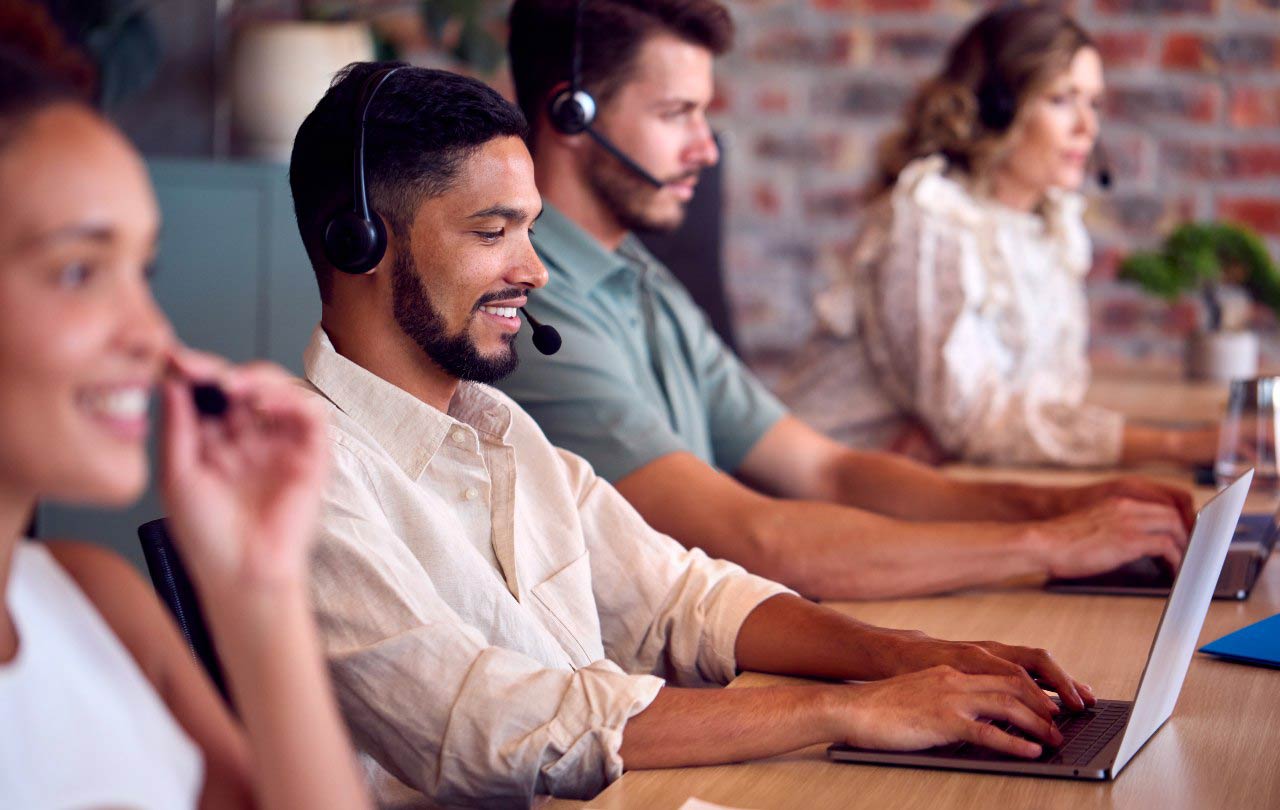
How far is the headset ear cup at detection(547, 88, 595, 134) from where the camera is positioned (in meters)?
1.71

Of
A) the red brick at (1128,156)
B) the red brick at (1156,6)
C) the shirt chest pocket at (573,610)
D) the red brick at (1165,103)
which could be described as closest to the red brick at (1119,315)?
the red brick at (1128,156)

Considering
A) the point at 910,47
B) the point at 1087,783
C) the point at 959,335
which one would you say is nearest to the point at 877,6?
the point at 910,47

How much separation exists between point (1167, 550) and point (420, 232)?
86 centimetres

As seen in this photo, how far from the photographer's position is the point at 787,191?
3428mm

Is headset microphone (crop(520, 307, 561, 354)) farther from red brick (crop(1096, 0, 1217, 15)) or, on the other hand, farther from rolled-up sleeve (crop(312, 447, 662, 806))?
red brick (crop(1096, 0, 1217, 15))

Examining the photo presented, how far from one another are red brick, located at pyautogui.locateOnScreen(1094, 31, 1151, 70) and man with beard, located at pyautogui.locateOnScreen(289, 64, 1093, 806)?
7.44 ft

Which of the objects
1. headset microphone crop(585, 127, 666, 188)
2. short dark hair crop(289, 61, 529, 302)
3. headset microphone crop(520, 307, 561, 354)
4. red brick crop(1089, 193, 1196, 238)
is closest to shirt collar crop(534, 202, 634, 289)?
headset microphone crop(585, 127, 666, 188)

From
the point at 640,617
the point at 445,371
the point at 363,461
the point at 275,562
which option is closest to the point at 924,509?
the point at 640,617

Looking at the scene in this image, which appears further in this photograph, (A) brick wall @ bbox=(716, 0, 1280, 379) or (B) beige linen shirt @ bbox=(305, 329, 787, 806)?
(A) brick wall @ bbox=(716, 0, 1280, 379)

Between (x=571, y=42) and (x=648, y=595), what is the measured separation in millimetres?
760

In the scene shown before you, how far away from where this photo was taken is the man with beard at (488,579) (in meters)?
0.96

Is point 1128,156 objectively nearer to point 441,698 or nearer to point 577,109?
point 577,109

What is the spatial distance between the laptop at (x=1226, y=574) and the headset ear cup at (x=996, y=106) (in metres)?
1.14

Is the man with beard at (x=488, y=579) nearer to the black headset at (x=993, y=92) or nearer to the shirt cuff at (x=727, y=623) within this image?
the shirt cuff at (x=727, y=623)
